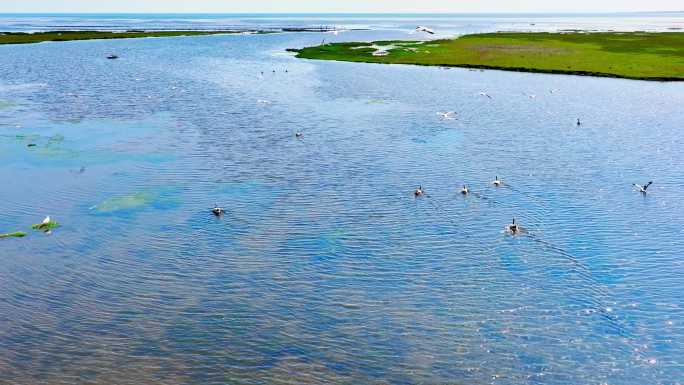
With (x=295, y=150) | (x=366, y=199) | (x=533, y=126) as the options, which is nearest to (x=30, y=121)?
(x=295, y=150)

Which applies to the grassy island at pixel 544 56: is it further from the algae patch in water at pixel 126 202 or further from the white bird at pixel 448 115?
the algae patch in water at pixel 126 202

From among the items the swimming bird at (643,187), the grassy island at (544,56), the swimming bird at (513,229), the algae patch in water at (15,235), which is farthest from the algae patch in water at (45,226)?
the grassy island at (544,56)

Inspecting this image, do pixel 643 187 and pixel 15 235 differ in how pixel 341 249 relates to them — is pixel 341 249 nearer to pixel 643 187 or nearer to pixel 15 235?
pixel 15 235

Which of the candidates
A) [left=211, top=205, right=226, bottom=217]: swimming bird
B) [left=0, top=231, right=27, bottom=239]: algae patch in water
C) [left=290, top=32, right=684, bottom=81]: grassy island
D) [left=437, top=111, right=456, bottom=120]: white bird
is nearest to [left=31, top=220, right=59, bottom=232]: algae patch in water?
[left=0, top=231, right=27, bottom=239]: algae patch in water

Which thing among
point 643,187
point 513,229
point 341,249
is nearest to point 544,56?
point 643,187

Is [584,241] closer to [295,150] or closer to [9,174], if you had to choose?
[295,150]

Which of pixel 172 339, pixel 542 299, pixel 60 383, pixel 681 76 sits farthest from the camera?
pixel 681 76
